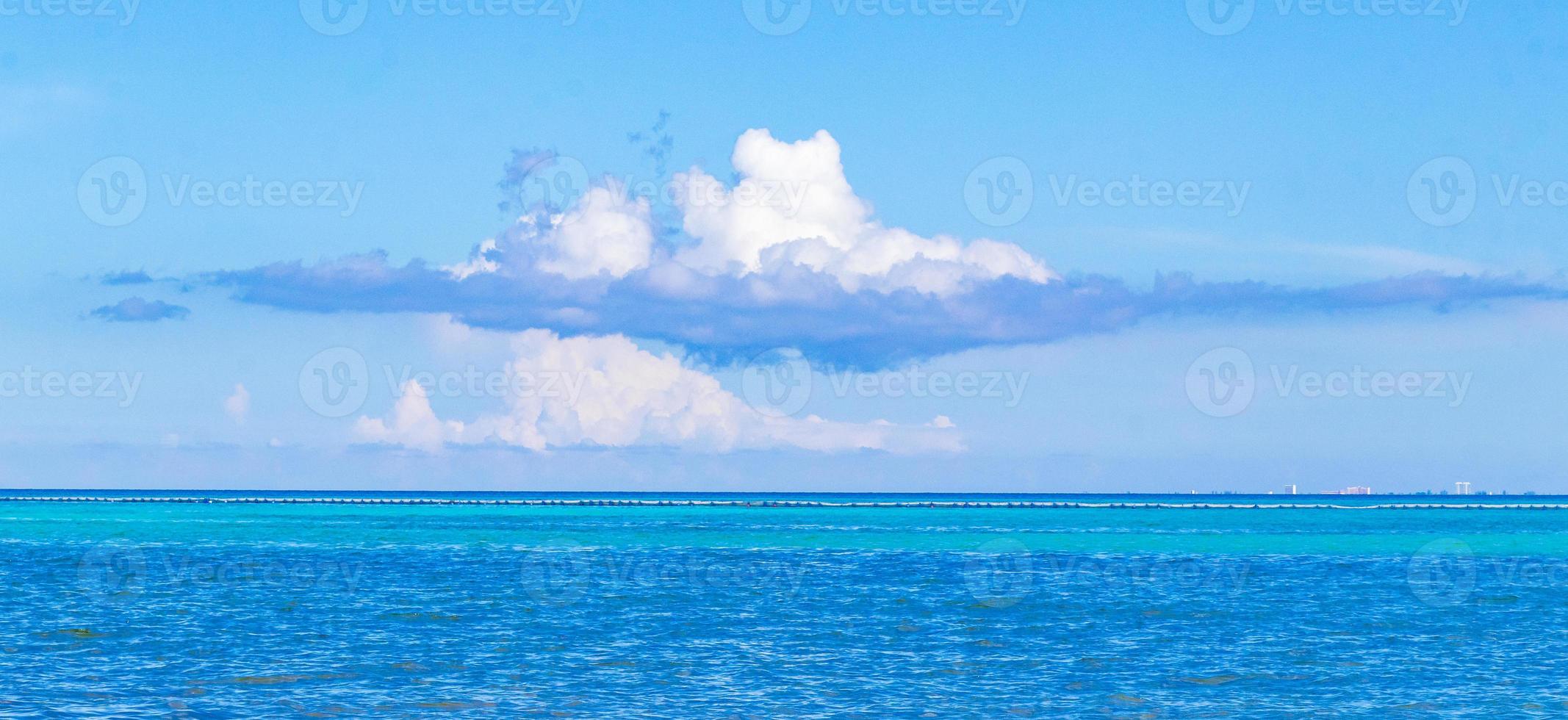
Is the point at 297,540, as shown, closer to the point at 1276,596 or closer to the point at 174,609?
the point at 174,609

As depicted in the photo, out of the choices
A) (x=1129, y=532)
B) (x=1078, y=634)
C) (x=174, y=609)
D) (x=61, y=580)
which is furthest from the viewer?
(x=1129, y=532)

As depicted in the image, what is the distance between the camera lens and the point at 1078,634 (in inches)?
1855

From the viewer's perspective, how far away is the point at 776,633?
154 ft

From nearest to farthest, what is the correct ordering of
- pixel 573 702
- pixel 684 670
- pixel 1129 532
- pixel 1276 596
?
pixel 573 702 < pixel 684 670 < pixel 1276 596 < pixel 1129 532

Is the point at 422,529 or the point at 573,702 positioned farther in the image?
the point at 422,529

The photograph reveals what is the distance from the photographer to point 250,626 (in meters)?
47.8

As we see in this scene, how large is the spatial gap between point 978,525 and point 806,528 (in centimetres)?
2094

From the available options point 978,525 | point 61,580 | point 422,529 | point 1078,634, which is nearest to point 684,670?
point 1078,634

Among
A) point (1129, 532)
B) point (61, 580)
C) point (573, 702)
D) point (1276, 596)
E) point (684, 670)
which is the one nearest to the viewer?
point (573, 702)

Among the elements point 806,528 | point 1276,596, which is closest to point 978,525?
point 806,528

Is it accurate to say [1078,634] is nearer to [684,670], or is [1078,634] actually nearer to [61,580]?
[684,670]

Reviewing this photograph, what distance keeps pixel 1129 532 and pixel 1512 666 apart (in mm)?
102390

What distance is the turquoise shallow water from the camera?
114 ft

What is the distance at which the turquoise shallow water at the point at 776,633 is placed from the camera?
34688 millimetres
